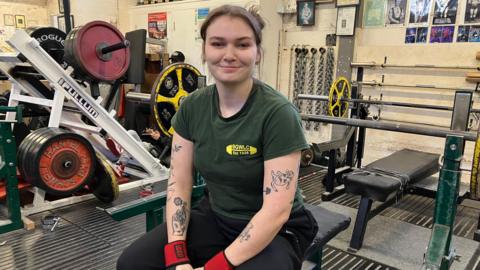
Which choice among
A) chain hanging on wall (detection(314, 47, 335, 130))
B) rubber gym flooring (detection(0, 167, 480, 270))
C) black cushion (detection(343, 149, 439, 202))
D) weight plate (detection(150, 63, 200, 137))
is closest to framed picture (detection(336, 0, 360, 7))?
chain hanging on wall (detection(314, 47, 335, 130))

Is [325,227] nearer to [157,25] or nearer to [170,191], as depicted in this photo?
[170,191]

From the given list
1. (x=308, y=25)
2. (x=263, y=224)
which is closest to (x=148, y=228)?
(x=263, y=224)

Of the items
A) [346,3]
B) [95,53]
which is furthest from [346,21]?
[95,53]

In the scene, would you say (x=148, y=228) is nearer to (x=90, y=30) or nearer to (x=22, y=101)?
(x=90, y=30)

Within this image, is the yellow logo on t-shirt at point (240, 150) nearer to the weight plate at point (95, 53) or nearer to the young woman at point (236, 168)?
the young woman at point (236, 168)

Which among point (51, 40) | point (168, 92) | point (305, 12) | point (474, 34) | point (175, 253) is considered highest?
point (305, 12)

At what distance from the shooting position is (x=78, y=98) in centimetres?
287

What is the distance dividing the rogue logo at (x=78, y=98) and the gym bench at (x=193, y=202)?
177 cm

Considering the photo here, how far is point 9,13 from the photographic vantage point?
5547mm

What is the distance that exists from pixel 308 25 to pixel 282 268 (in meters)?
3.95

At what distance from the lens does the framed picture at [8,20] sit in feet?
18.0

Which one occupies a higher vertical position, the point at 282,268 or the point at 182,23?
the point at 182,23

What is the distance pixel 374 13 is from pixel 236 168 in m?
3.61

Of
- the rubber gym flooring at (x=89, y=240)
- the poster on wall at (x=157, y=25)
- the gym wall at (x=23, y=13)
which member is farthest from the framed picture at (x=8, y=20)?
the rubber gym flooring at (x=89, y=240)
